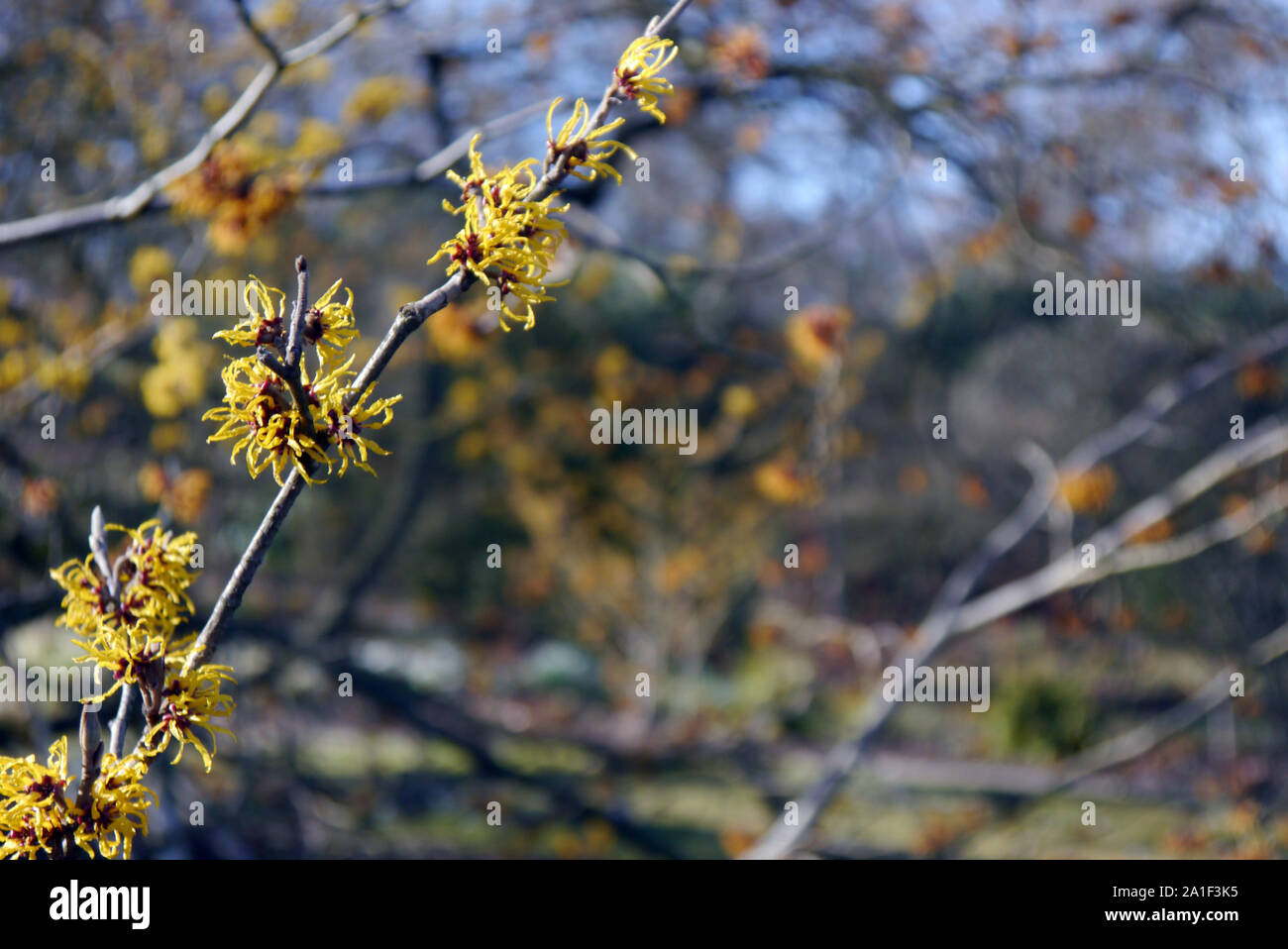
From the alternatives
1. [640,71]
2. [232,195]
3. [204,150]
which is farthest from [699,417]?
[640,71]

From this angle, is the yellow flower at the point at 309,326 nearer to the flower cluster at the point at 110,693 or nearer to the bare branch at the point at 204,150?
the flower cluster at the point at 110,693

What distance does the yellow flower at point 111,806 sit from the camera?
1119 millimetres

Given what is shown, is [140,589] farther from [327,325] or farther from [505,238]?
[505,238]

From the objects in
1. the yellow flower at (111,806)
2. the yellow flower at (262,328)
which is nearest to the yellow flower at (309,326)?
the yellow flower at (262,328)

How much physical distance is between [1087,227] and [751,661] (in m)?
5.41

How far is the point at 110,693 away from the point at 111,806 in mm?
161

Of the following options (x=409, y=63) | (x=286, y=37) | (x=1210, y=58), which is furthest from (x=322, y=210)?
(x=1210, y=58)

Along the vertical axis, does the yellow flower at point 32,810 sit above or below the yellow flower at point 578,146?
below

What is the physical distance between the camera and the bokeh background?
3701 millimetres

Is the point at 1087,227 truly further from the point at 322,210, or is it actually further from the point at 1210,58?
the point at 322,210

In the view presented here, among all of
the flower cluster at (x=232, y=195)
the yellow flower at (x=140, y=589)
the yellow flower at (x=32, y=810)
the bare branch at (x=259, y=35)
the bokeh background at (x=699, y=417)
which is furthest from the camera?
the bokeh background at (x=699, y=417)

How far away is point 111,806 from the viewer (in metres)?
1.14

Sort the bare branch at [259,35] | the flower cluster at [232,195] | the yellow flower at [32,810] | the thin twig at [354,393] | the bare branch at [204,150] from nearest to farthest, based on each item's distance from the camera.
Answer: the thin twig at [354,393] → the yellow flower at [32,810] → the bare branch at [259,35] → the bare branch at [204,150] → the flower cluster at [232,195]
